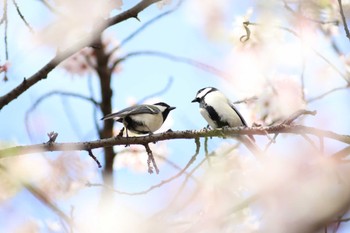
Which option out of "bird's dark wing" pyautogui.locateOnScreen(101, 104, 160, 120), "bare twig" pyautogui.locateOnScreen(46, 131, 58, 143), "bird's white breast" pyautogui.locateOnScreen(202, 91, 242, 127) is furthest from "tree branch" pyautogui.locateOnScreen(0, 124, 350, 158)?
"bird's white breast" pyautogui.locateOnScreen(202, 91, 242, 127)

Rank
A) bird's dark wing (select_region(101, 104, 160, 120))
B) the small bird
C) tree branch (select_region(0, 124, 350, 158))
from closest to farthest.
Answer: tree branch (select_region(0, 124, 350, 158)) < bird's dark wing (select_region(101, 104, 160, 120)) < the small bird

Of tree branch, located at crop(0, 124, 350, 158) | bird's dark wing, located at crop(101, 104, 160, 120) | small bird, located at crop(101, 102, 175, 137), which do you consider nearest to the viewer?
tree branch, located at crop(0, 124, 350, 158)

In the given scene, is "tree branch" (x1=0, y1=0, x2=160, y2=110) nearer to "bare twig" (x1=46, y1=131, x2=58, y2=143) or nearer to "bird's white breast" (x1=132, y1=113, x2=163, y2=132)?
"bare twig" (x1=46, y1=131, x2=58, y2=143)

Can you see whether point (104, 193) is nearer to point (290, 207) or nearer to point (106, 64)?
point (106, 64)

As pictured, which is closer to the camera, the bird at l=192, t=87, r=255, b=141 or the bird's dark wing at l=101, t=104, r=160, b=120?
the bird's dark wing at l=101, t=104, r=160, b=120

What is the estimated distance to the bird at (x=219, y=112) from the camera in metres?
2.53

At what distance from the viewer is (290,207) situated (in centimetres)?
42

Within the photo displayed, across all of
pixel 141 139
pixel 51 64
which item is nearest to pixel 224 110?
pixel 141 139

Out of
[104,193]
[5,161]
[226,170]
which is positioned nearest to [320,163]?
[5,161]

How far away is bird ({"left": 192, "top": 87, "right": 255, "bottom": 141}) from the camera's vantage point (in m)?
2.53

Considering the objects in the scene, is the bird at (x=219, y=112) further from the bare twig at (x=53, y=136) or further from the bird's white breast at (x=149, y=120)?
the bare twig at (x=53, y=136)

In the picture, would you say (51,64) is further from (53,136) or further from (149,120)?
(149,120)

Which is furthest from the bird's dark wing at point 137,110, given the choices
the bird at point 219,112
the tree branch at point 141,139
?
the tree branch at point 141,139

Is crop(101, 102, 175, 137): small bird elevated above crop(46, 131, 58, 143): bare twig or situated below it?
below
